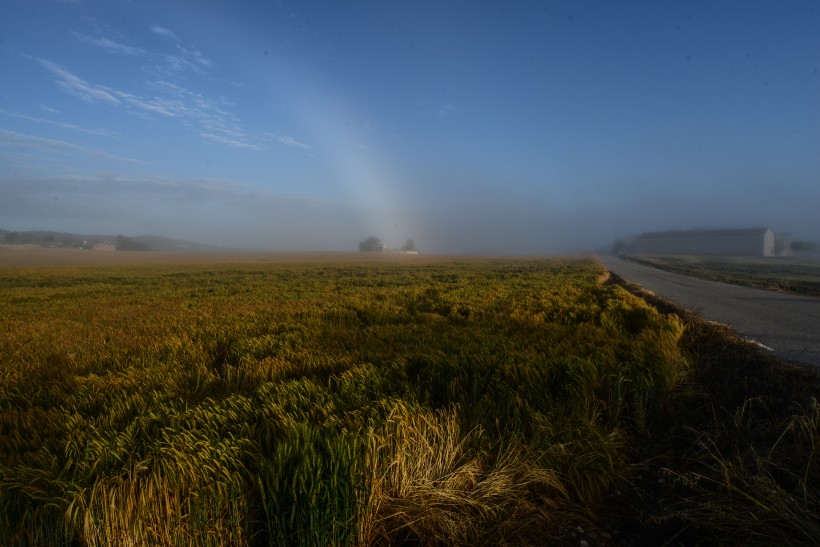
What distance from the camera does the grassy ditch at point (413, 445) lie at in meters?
2.29

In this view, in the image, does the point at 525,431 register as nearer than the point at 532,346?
Yes

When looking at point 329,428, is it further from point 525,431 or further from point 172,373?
point 172,373

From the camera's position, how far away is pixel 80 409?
391 centimetres

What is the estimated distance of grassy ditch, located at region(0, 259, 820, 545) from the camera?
229cm

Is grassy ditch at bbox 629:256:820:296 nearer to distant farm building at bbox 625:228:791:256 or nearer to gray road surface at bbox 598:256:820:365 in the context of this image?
gray road surface at bbox 598:256:820:365

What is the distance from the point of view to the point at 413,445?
117 inches

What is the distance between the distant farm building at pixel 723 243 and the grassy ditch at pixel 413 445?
415ft

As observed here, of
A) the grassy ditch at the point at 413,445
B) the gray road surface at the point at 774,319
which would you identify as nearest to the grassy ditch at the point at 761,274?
the gray road surface at the point at 774,319

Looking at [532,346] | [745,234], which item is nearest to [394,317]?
[532,346]

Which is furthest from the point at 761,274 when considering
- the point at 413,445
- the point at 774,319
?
A: the point at 413,445

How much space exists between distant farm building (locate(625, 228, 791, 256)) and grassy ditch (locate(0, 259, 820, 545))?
12634cm

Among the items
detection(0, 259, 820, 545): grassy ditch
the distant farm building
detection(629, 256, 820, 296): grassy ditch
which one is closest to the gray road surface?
detection(0, 259, 820, 545): grassy ditch

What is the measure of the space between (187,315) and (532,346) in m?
9.01

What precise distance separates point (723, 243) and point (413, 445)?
445 feet
